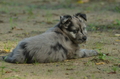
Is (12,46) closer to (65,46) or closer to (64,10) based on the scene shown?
(65,46)

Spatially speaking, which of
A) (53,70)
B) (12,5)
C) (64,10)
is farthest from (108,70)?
(12,5)

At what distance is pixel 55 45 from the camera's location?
7.11m

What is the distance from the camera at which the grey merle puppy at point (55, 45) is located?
691 cm

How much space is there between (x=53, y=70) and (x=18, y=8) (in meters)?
11.3

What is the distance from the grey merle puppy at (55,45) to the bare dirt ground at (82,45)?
155 millimetres

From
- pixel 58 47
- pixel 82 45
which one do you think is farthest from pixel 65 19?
pixel 82 45

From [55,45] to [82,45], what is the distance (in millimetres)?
2192

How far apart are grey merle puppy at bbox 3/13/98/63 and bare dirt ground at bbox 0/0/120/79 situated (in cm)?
16

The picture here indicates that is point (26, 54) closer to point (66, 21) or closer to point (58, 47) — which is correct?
point (58, 47)

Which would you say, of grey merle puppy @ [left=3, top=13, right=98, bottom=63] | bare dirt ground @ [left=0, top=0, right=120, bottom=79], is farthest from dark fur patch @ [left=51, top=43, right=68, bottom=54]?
bare dirt ground @ [left=0, top=0, right=120, bottom=79]

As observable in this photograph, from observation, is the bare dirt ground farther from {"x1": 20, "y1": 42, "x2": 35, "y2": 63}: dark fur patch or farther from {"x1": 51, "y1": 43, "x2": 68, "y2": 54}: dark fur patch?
{"x1": 51, "y1": 43, "x2": 68, "y2": 54}: dark fur patch

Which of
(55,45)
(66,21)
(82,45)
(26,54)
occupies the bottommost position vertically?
(82,45)

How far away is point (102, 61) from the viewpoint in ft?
23.4

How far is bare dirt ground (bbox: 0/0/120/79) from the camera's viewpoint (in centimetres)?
615
